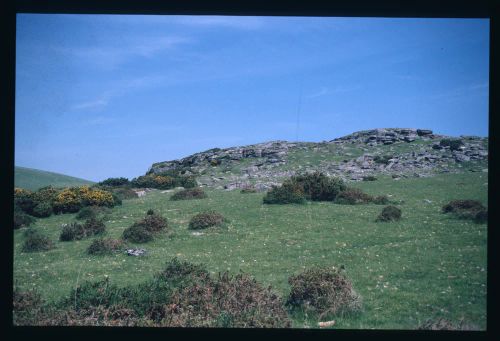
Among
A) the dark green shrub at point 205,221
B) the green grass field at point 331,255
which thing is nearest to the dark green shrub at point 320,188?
the green grass field at point 331,255

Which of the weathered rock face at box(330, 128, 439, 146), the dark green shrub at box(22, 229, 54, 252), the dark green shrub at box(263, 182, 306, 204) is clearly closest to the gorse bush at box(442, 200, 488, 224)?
the dark green shrub at box(263, 182, 306, 204)

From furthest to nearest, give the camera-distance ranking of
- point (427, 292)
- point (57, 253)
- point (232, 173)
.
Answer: point (232, 173)
point (57, 253)
point (427, 292)

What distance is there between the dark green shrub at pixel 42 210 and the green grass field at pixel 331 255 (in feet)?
3.48

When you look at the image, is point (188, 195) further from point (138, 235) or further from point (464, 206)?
point (464, 206)

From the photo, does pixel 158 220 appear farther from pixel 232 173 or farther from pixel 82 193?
pixel 232 173

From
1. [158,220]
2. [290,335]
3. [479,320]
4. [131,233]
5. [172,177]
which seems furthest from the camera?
[172,177]

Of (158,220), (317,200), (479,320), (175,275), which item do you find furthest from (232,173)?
(479,320)

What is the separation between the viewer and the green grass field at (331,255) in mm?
12023

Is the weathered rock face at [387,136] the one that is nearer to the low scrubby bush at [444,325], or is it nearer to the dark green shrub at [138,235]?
the dark green shrub at [138,235]

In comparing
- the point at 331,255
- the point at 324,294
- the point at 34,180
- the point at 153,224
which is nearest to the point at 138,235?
the point at 153,224

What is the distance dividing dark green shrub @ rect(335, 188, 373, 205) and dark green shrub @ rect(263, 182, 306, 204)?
8.95 feet

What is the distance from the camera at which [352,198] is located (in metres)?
29.2

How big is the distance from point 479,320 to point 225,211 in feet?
62.0

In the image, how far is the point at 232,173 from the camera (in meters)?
54.3
